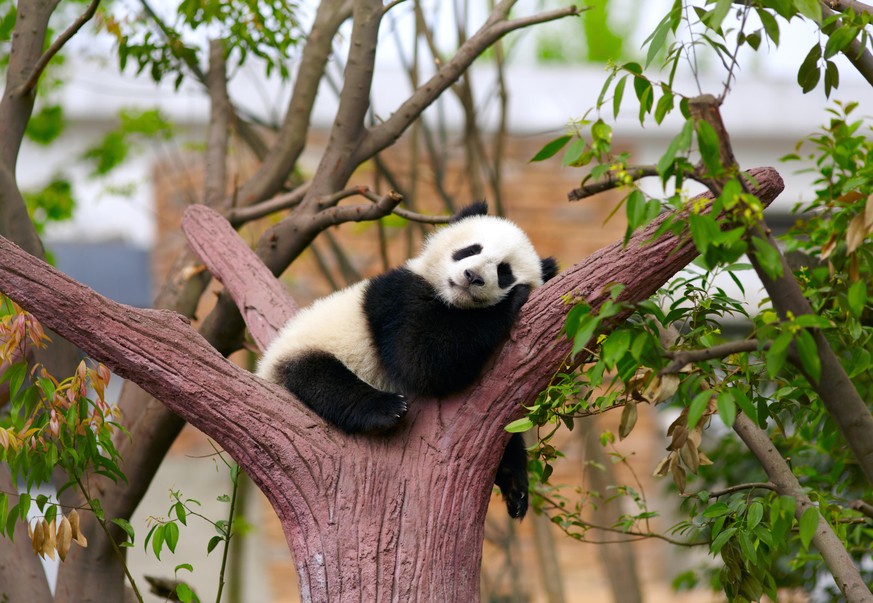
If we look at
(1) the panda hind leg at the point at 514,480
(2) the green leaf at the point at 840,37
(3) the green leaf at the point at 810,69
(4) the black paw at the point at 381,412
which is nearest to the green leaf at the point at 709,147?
(2) the green leaf at the point at 840,37

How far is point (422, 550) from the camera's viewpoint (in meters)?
2.54

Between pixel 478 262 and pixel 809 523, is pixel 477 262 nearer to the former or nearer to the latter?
pixel 478 262

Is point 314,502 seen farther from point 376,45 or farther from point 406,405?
point 376,45

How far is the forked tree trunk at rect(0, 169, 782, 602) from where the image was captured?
8.18 feet

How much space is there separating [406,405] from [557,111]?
5.89 meters

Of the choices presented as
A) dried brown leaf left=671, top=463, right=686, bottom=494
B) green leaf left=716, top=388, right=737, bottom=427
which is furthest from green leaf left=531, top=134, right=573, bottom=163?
dried brown leaf left=671, top=463, right=686, bottom=494

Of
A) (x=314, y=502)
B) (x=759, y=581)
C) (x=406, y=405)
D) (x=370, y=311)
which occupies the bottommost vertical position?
(x=759, y=581)

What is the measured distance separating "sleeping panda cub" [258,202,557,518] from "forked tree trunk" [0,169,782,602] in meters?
0.09

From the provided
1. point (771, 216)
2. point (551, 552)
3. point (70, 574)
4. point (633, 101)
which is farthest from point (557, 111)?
point (70, 574)

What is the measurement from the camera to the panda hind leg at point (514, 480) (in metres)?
3.19

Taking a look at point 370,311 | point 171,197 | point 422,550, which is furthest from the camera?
point 171,197

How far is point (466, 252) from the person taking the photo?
3.24 metres

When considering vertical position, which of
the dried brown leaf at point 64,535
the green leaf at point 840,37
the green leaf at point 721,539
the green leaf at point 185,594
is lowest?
the green leaf at point 721,539

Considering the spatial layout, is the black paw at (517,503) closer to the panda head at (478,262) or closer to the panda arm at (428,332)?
the panda arm at (428,332)
